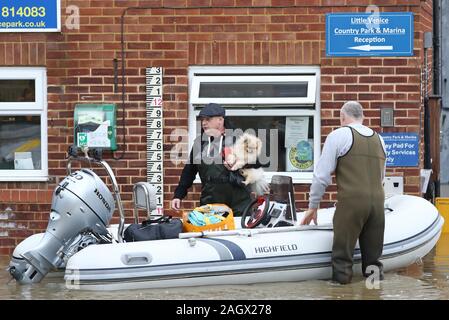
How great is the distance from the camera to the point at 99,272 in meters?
8.12

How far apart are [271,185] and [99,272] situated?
6.43 ft

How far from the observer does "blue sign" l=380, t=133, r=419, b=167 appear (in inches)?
424

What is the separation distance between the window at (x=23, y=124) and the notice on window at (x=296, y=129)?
264 cm

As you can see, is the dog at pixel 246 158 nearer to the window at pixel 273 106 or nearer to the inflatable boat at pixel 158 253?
the inflatable boat at pixel 158 253

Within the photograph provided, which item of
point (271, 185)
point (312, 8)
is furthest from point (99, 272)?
point (312, 8)

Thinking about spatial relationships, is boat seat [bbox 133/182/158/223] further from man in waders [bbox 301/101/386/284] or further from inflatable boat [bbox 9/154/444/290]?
man in waders [bbox 301/101/386/284]

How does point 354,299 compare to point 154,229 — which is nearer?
point 354,299

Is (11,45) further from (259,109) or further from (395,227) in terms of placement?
(395,227)

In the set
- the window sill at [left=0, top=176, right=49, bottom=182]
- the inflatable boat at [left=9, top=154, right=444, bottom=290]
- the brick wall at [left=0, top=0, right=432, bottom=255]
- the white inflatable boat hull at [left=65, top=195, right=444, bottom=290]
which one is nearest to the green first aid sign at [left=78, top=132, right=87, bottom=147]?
the brick wall at [left=0, top=0, right=432, bottom=255]

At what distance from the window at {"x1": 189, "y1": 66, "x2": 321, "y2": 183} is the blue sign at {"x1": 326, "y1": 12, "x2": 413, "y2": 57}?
1.28 ft

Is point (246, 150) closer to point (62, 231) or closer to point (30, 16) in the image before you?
point (62, 231)

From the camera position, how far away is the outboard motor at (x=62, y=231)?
838 centimetres

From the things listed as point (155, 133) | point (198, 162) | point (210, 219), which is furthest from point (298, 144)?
point (210, 219)

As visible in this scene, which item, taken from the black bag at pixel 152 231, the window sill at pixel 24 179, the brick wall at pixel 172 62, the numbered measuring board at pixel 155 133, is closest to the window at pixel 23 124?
the window sill at pixel 24 179
